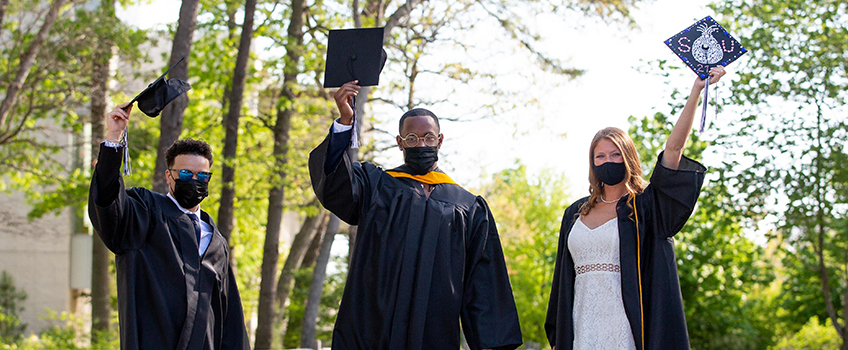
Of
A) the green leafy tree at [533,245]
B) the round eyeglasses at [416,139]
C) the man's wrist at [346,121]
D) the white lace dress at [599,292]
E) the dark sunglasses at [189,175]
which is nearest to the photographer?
the white lace dress at [599,292]

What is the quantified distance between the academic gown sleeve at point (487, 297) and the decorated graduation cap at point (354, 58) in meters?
0.86

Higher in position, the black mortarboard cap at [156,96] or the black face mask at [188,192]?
the black mortarboard cap at [156,96]

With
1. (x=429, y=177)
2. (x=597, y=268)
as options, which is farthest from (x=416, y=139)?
(x=597, y=268)

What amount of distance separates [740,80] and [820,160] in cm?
143

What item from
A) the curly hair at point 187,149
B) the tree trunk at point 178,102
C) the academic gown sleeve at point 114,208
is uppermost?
the tree trunk at point 178,102

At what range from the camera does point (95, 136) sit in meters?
16.5

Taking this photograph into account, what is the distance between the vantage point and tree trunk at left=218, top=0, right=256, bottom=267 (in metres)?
11.7

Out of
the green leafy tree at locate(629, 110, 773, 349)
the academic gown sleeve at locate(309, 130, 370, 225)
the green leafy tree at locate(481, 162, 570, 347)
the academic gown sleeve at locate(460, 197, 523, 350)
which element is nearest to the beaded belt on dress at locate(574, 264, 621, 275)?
the academic gown sleeve at locate(460, 197, 523, 350)

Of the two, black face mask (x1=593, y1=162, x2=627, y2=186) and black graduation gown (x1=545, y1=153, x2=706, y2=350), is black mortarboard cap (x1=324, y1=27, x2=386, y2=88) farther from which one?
black graduation gown (x1=545, y1=153, x2=706, y2=350)

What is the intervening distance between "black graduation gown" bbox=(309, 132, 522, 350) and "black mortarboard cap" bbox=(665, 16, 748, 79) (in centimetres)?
140

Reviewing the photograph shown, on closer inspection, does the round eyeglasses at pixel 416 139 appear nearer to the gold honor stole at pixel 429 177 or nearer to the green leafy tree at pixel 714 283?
the gold honor stole at pixel 429 177

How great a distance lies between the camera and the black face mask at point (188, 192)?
4.95 meters

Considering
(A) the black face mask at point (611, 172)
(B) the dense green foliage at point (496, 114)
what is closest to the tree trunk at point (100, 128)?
(B) the dense green foliage at point (496, 114)

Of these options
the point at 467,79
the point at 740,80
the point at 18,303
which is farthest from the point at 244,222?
the point at 740,80
